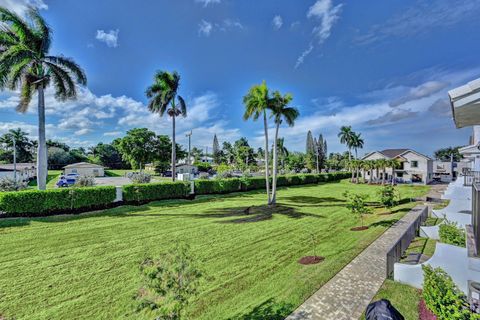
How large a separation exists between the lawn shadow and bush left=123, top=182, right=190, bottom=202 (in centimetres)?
1345

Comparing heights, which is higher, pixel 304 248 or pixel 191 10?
pixel 191 10

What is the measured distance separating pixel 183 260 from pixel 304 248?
621 centimetres

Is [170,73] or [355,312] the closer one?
[355,312]

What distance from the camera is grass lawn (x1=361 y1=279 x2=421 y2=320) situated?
196 inches

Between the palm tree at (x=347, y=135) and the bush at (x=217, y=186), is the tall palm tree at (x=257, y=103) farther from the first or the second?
the palm tree at (x=347, y=135)

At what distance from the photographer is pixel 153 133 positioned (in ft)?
115

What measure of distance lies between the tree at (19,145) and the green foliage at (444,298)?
231ft

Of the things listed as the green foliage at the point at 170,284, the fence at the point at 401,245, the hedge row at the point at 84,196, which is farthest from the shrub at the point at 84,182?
the fence at the point at 401,245

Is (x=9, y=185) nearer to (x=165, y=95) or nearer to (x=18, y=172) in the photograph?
(x=165, y=95)

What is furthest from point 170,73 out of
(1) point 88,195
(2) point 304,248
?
(2) point 304,248

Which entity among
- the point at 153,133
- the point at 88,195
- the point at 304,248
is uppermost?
the point at 153,133

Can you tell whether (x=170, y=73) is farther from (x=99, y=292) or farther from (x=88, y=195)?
(x=99, y=292)

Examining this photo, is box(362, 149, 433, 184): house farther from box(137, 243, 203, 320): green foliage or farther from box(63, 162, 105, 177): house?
box(63, 162, 105, 177): house

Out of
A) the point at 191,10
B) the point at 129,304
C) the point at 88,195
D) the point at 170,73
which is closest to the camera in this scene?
the point at 129,304
